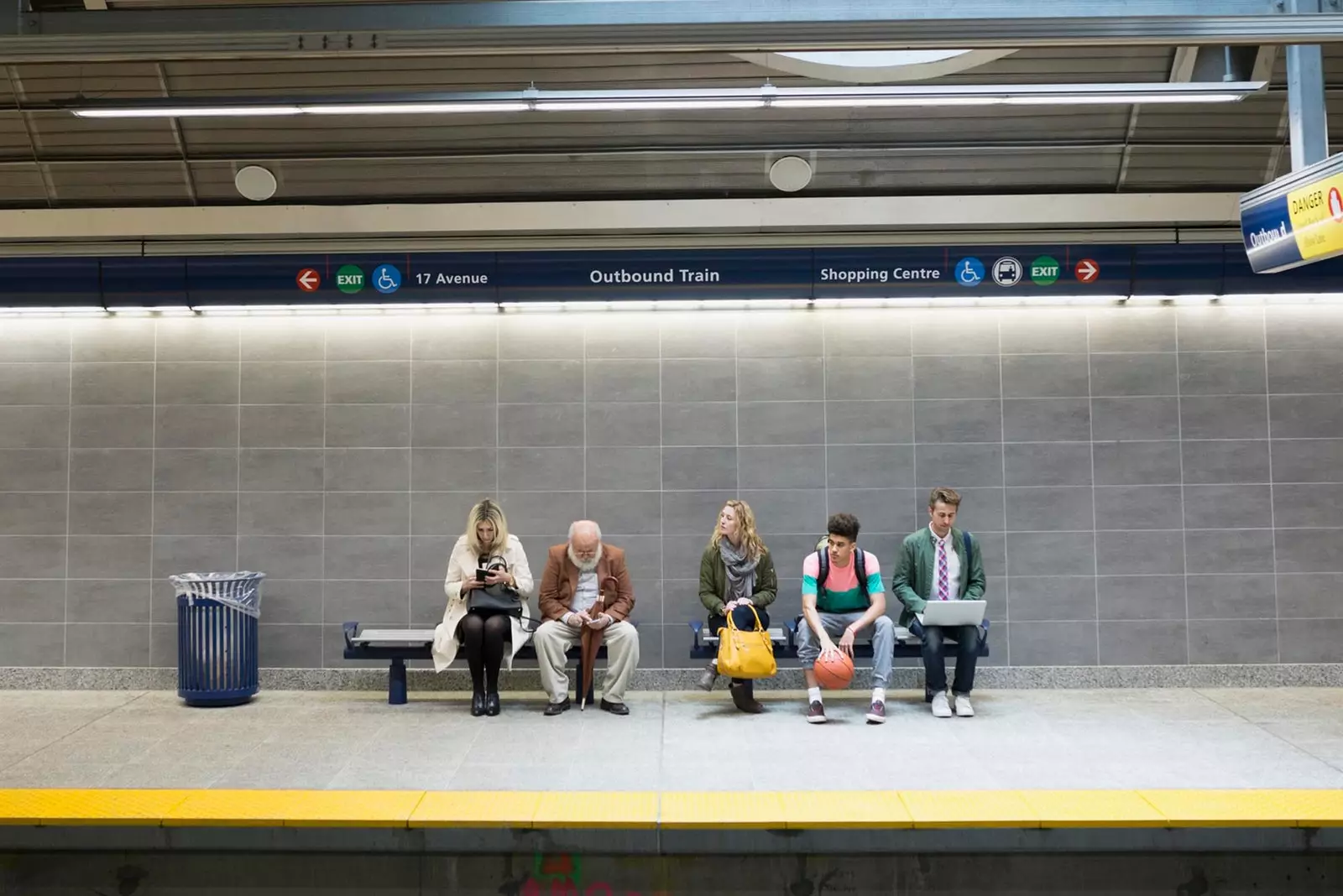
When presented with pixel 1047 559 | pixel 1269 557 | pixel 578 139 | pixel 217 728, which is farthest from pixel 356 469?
pixel 1269 557

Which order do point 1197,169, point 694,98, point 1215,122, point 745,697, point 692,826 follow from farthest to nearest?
point 1197,169 → point 1215,122 → point 745,697 → point 694,98 → point 692,826

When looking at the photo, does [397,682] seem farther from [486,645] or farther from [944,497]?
[944,497]

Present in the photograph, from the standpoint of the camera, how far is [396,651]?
6988 mm

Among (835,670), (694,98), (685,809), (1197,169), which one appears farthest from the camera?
(1197,169)

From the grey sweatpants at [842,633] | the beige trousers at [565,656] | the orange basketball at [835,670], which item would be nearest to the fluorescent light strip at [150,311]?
the beige trousers at [565,656]

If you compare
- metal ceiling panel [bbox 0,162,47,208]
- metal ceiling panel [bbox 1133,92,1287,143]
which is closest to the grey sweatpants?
metal ceiling panel [bbox 1133,92,1287,143]

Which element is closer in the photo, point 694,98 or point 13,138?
point 694,98

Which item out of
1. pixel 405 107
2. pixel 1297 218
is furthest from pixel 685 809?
pixel 1297 218

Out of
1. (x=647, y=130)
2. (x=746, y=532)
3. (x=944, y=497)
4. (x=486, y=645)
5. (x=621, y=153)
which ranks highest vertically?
(x=647, y=130)

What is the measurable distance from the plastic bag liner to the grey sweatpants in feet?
12.1

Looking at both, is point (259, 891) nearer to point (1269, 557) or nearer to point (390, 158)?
point (390, 158)

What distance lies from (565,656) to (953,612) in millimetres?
2488

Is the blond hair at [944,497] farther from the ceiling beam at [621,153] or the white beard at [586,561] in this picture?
the ceiling beam at [621,153]

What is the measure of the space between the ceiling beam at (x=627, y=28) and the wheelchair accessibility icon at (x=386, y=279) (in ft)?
10.0
